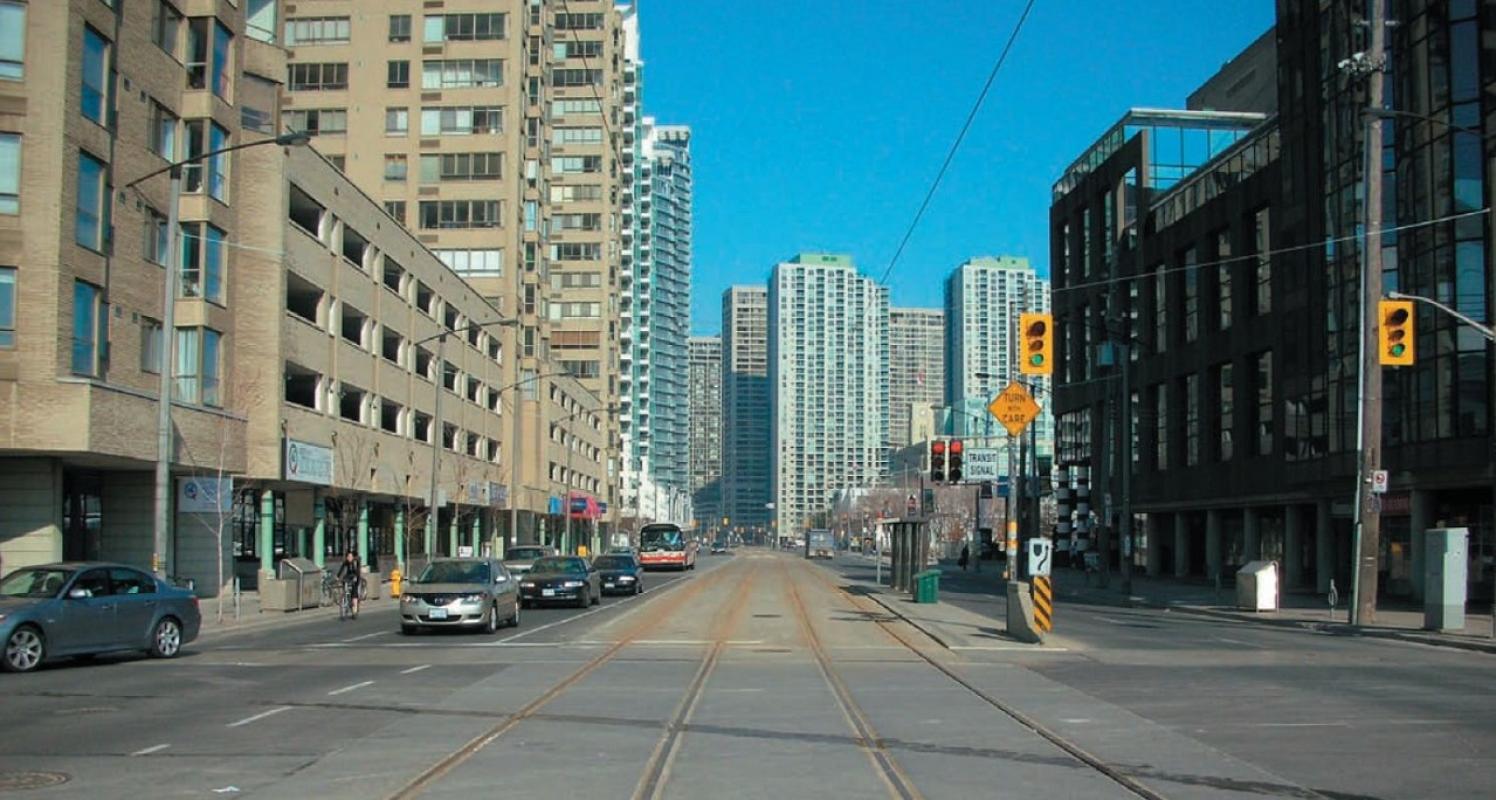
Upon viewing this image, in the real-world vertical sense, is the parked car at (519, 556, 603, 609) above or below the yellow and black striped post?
below

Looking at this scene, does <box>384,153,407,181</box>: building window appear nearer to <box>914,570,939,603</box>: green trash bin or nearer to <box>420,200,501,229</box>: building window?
<box>420,200,501,229</box>: building window

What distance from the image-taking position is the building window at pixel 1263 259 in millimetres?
54625

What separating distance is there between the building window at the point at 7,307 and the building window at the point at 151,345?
487cm

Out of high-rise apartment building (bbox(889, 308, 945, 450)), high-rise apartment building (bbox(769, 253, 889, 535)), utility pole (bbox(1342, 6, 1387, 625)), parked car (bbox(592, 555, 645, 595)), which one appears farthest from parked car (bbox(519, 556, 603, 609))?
high-rise apartment building (bbox(889, 308, 945, 450))

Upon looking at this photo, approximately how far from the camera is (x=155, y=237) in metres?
36.8

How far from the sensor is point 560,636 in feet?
87.1

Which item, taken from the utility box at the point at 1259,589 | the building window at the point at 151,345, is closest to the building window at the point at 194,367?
the building window at the point at 151,345

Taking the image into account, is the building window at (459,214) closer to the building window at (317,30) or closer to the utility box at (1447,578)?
the building window at (317,30)

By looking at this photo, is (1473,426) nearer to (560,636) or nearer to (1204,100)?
(560,636)

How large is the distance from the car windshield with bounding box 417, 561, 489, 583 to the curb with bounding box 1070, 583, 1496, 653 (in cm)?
1903

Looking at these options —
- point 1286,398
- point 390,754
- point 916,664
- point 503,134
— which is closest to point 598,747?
point 390,754

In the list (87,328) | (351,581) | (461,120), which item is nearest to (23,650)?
(351,581)

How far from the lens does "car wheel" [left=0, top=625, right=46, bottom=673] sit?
18516 millimetres

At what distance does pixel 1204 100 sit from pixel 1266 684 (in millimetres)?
72979
